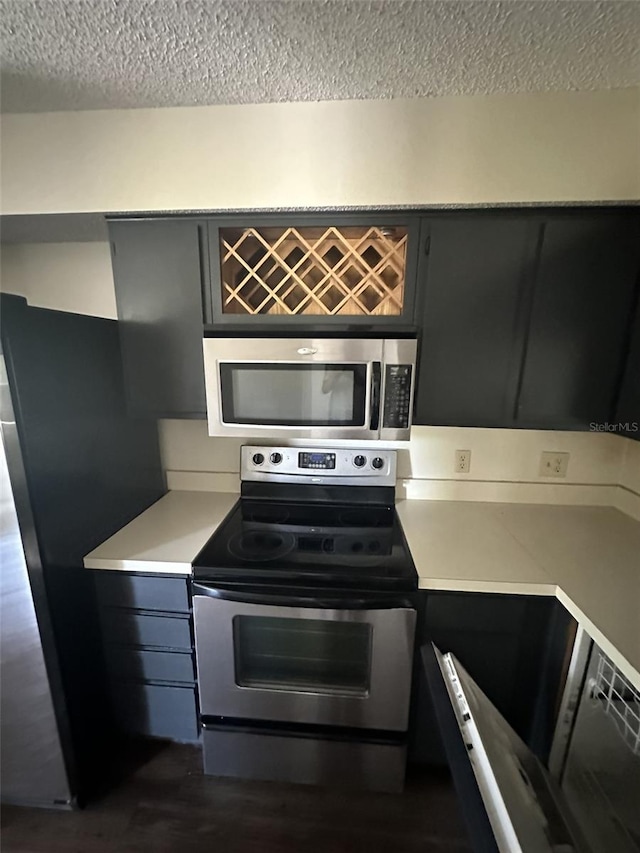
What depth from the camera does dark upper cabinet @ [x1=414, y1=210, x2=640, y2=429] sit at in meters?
1.25

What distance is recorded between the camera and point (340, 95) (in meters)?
1.17

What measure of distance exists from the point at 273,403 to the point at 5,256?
1440mm

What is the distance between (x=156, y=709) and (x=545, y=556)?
158cm

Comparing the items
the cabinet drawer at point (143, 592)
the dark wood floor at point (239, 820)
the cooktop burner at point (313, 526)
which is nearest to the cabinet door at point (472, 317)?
the cooktop burner at point (313, 526)

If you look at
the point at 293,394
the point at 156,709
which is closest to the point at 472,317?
the point at 293,394

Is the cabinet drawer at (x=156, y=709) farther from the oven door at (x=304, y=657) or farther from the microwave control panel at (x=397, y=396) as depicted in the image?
the microwave control panel at (x=397, y=396)

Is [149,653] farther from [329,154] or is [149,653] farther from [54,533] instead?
[329,154]

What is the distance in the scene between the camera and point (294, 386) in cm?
139

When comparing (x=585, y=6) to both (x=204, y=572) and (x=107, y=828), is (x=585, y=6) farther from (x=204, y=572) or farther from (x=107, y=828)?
(x=107, y=828)

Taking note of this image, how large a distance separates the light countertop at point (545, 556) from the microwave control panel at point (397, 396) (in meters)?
0.47

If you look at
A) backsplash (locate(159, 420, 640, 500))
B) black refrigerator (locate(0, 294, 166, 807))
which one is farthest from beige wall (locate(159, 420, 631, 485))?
black refrigerator (locate(0, 294, 166, 807))

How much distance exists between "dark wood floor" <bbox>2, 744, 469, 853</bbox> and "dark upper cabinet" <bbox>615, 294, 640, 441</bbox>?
150cm

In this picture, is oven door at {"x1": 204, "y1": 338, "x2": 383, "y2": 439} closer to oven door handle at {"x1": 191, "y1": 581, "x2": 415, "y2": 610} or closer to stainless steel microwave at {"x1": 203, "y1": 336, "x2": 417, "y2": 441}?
stainless steel microwave at {"x1": 203, "y1": 336, "x2": 417, "y2": 441}

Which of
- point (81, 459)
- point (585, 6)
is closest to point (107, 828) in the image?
point (81, 459)
